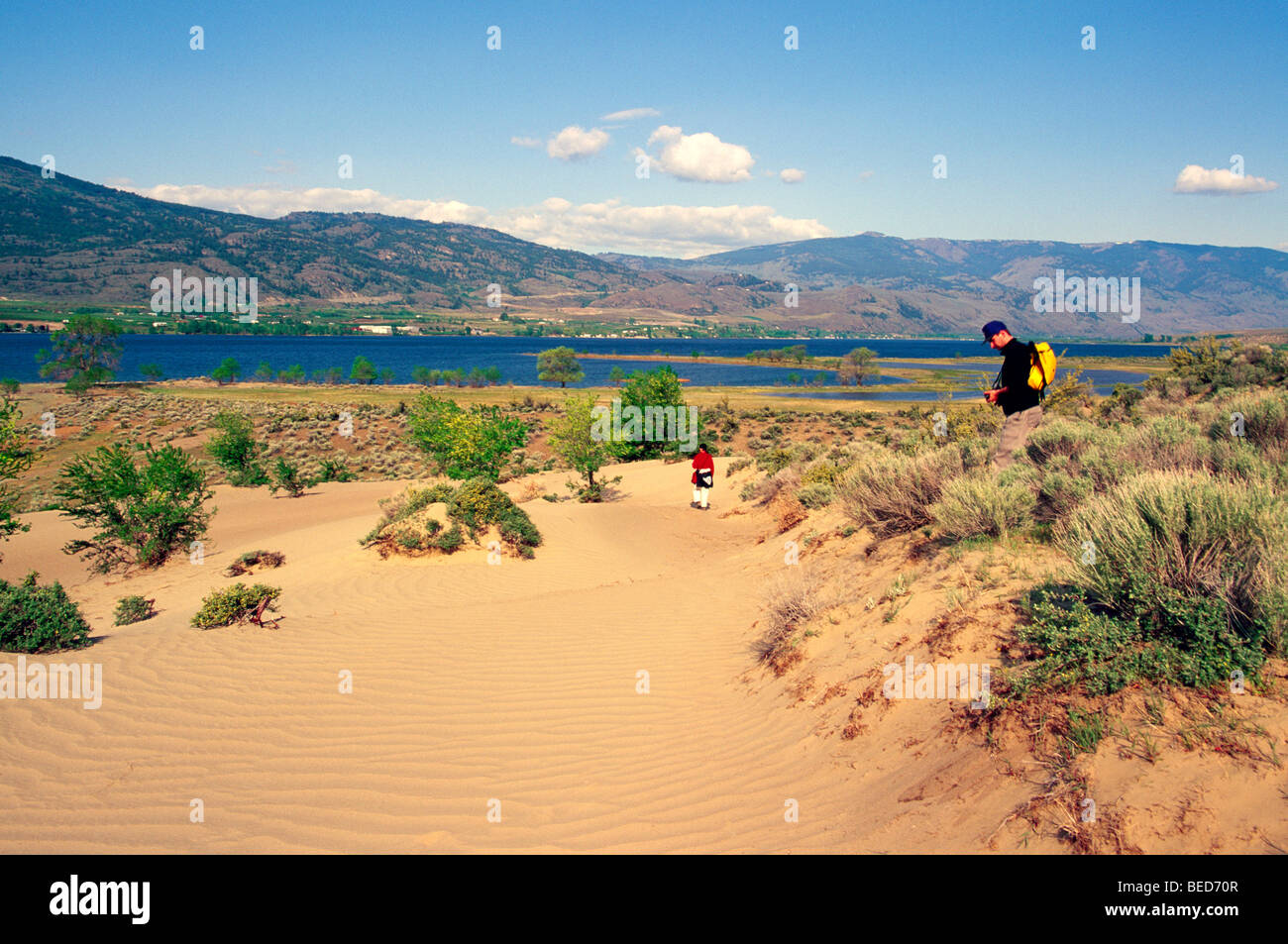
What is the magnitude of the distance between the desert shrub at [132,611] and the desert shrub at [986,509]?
1129 centimetres

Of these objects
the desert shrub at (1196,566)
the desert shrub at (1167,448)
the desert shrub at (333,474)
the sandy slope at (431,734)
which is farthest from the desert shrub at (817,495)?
the desert shrub at (333,474)

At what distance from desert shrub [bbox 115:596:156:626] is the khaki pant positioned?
1230cm

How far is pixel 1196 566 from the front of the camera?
4.26 metres

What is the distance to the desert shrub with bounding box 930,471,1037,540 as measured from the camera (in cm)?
688

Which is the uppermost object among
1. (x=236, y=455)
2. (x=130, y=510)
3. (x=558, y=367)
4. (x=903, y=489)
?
(x=558, y=367)

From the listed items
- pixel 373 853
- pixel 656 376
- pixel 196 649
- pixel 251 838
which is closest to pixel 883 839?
pixel 373 853

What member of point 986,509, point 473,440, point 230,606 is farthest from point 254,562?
point 986,509

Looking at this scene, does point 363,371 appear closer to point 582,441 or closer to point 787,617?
point 582,441

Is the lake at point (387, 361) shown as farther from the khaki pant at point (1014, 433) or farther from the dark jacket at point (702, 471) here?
the khaki pant at point (1014, 433)

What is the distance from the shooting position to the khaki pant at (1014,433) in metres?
8.24

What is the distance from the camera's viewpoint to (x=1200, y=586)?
4172mm

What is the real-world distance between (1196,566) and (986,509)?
2680 mm
